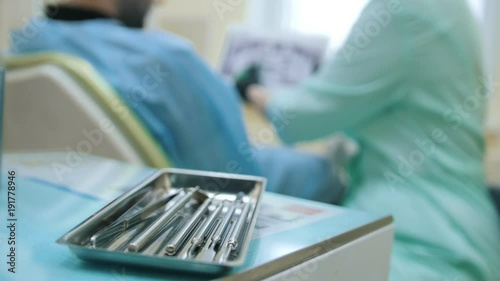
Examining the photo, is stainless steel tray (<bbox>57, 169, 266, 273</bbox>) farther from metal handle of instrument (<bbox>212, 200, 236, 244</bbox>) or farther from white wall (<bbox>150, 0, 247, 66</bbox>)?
white wall (<bbox>150, 0, 247, 66</bbox>)

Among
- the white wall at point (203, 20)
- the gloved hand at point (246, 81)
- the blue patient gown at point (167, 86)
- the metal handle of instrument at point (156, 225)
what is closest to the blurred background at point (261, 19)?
the white wall at point (203, 20)

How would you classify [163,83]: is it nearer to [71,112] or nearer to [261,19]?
[71,112]

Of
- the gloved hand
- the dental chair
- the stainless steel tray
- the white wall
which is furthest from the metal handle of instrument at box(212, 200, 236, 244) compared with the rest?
the white wall

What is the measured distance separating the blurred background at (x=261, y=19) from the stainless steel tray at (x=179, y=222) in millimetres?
978

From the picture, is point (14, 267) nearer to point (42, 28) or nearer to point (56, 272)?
point (56, 272)

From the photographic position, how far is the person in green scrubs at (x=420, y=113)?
2.65 ft

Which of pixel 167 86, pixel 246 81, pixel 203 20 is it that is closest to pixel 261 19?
pixel 203 20

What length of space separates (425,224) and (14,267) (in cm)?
61

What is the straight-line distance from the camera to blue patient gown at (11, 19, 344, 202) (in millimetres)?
852

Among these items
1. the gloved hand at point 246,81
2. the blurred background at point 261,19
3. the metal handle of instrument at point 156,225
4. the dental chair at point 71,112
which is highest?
the blurred background at point 261,19

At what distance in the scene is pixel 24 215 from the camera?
485mm

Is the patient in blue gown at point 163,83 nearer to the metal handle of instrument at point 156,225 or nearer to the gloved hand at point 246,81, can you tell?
the metal handle of instrument at point 156,225

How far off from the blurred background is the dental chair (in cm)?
78

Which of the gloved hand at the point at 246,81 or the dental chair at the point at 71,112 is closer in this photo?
the dental chair at the point at 71,112
